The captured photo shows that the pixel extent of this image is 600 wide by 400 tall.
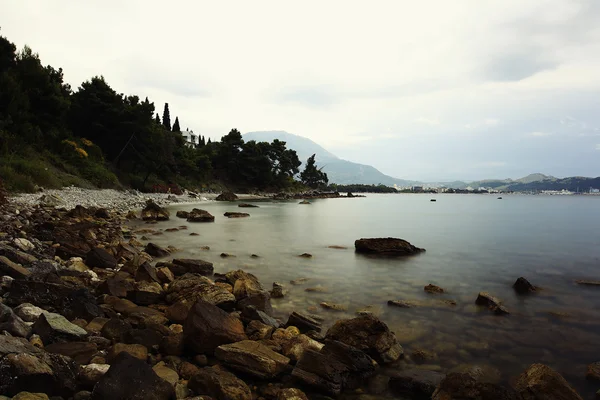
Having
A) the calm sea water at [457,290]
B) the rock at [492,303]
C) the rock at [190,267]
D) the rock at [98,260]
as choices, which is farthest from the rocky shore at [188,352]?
the rock at [492,303]

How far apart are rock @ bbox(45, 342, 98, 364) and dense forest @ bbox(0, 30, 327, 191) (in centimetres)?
2704

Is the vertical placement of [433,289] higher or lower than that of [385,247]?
lower

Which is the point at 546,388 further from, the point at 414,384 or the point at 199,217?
the point at 199,217

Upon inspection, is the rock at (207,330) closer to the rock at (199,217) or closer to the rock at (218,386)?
the rock at (218,386)

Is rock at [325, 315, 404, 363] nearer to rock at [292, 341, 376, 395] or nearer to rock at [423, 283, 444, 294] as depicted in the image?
rock at [292, 341, 376, 395]

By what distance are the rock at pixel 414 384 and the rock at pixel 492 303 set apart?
507 centimetres

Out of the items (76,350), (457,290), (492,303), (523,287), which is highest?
(76,350)

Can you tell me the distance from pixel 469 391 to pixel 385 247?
1507 cm

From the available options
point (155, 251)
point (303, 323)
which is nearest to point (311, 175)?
point (155, 251)

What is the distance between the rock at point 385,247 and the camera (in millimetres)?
19609

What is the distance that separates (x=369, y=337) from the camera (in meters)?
6.84

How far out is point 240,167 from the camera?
333 feet

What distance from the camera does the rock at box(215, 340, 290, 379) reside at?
5.50 metres

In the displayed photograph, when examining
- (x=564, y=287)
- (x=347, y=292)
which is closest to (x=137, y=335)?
(x=347, y=292)
